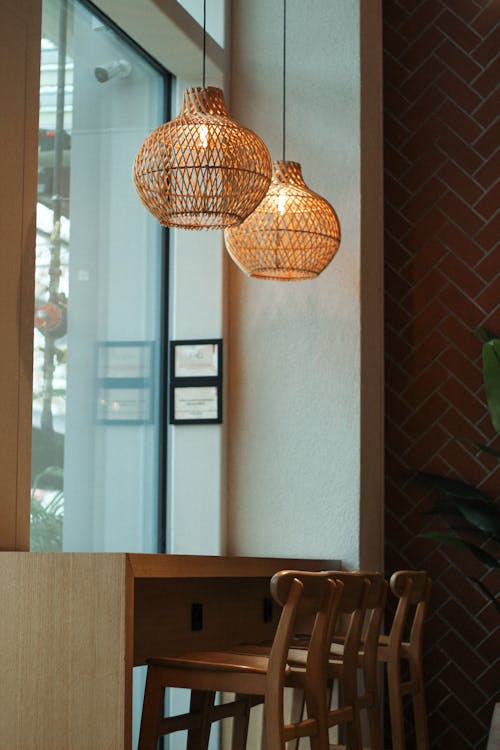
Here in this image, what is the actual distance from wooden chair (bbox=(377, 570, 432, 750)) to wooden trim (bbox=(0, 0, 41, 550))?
1216 mm

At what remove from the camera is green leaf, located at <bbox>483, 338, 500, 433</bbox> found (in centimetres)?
443

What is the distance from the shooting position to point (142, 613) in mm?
3203

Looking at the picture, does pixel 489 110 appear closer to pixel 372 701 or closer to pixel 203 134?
pixel 203 134

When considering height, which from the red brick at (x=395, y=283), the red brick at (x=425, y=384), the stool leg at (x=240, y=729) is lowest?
the stool leg at (x=240, y=729)

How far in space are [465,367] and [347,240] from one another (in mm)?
825

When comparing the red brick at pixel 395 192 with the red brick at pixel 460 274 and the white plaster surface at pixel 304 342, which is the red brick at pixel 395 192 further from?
the white plaster surface at pixel 304 342

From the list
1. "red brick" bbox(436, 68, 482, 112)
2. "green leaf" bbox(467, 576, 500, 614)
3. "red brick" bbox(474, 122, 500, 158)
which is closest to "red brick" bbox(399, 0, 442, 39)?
"red brick" bbox(436, 68, 482, 112)

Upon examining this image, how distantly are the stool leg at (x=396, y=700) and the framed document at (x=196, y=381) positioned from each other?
1497 millimetres

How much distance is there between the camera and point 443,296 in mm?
4934

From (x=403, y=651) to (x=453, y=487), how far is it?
45.2 inches

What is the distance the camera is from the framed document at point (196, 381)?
4.61m

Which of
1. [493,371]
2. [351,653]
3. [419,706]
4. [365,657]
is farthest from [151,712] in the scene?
[493,371]

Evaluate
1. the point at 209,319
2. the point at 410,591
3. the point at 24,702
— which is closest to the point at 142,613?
the point at 24,702

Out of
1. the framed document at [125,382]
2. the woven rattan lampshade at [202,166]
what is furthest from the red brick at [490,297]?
the woven rattan lampshade at [202,166]
